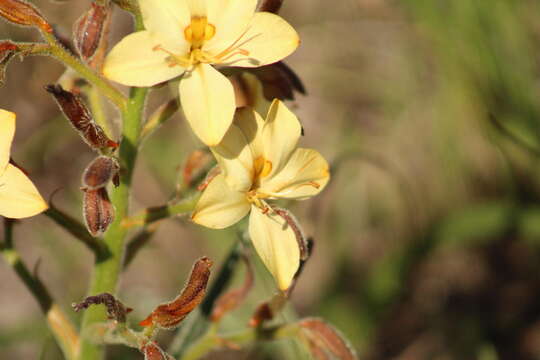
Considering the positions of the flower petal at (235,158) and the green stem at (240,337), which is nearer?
the flower petal at (235,158)

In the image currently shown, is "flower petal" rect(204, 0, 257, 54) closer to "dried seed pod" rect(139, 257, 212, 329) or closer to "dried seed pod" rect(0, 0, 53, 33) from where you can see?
"dried seed pod" rect(0, 0, 53, 33)

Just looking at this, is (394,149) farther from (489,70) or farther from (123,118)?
(123,118)

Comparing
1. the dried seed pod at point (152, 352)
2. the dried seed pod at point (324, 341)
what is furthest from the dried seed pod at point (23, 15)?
the dried seed pod at point (324, 341)

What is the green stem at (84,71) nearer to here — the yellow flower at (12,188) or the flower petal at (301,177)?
the yellow flower at (12,188)

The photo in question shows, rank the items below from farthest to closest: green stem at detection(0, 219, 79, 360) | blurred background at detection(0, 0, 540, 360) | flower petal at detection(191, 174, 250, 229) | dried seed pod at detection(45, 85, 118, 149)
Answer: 1. blurred background at detection(0, 0, 540, 360)
2. green stem at detection(0, 219, 79, 360)
3. flower petal at detection(191, 174, 250, 229)
4. dried seed pod at detection(45, 85, 118, 149)

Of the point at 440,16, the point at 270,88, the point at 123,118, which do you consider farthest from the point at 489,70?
the point at 123,118

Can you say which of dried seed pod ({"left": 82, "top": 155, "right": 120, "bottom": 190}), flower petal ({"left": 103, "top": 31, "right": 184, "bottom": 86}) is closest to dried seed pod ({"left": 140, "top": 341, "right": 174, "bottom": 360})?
dried seed pod ({"left": 82, "top": 155, "right": 120, "bottom": 190})
